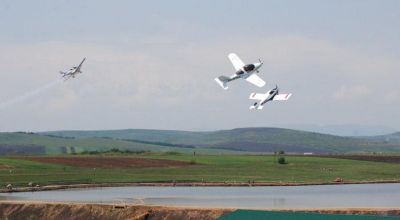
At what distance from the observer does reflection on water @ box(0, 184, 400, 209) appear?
2497 inches

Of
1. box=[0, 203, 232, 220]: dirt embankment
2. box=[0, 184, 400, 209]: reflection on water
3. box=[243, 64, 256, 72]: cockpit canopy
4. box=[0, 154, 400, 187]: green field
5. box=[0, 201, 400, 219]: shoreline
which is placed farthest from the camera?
box=[0, 154, 400, 187]: green field

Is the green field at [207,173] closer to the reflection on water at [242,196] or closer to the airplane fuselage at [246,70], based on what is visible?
the reflection on water at [242,196]

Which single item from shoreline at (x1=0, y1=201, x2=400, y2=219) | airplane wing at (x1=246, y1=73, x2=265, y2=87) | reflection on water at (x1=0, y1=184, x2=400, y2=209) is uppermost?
airplane wing at (x1=246, y1=73, x2=265, y2=87)

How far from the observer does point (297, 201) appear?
66250 millimetres

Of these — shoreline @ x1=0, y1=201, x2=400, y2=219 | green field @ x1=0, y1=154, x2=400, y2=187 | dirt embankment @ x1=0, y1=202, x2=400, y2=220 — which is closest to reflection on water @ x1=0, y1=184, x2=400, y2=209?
shoreline @ x1=0, y1=201, x2=400, y2=219

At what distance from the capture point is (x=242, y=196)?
7281cm

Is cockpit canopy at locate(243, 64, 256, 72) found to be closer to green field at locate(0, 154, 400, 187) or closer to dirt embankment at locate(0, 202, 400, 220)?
dirt embankment at locate(0, 202, 400, 220)

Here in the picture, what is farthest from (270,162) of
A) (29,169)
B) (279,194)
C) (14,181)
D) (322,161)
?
(279,194)

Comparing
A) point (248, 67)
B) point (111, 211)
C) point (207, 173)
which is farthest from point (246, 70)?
point (207, 173)

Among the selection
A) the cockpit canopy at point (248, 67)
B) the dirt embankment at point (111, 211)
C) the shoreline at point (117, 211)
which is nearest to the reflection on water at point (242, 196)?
the shoreline at point (117, 211)

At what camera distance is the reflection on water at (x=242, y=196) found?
63.4m

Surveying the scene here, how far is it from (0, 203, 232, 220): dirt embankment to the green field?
2500 centimetres

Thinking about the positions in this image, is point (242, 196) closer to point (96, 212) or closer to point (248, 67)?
point (248, 67)

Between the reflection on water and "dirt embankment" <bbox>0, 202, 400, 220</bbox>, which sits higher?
the reflection on water
